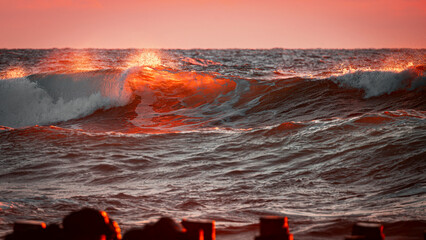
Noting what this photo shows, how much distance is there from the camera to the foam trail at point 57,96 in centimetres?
1435

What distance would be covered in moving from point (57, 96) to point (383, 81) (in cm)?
1059

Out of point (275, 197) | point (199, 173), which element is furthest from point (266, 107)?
point (275, 197)

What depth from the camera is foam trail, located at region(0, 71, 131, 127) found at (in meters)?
14.4

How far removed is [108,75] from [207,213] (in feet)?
42.8

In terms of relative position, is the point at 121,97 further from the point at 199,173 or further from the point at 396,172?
the point at 396,172

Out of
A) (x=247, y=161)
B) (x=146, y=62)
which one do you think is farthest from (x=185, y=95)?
(x=247, y=161)

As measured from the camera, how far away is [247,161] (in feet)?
21.5

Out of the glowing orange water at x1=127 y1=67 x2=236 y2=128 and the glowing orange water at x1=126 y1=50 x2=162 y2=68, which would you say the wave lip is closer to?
the glowing orange water at x1=127 y1=67 x2=236 y2=128

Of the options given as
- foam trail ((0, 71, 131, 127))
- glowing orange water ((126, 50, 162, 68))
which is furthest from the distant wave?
glowing orange water ((126, 50, 162, 68))

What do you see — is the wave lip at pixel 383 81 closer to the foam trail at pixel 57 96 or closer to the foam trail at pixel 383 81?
the foam trail at pixel 383 81

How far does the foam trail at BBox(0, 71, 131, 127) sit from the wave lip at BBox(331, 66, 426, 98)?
280 inches

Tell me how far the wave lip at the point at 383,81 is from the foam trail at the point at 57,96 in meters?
7.12

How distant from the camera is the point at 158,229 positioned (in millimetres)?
1653

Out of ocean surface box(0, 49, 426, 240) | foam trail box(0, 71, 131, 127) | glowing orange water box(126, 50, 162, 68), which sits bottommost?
ocean surface box(0, 49, 426, 240)
